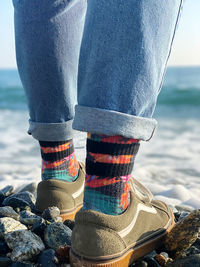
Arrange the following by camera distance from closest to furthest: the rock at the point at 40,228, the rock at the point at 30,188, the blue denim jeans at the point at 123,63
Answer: the blue denim jeans at the point at 123,63
the rock at the point at 40,228
the rock at the point at 30,188

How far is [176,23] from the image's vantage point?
951 mm

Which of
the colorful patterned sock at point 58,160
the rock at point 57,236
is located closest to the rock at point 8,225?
the rock at point 57,236

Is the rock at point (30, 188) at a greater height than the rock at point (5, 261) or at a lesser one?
lesser

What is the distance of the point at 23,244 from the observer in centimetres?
111

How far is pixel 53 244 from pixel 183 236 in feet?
1.40

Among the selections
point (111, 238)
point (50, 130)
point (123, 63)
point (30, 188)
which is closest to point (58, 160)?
point (50, 130)

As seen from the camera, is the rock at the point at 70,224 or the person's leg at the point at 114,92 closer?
the person's leg at the point at 114,92

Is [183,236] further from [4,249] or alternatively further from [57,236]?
[4,249]

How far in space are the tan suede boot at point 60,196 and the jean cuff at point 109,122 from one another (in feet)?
1.67

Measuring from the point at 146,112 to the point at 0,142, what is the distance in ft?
16.2

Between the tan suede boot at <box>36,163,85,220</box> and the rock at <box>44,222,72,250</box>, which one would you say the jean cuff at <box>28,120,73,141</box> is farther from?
the rock at <box>44,222,72,250</box>

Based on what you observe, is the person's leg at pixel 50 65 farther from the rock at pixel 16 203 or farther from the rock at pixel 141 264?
the rock at pixel 141 264

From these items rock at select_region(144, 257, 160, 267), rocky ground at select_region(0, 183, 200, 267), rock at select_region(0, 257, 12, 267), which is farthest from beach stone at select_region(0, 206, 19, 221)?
rock at select_region(144, 257, 160, 267)

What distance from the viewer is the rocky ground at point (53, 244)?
1063 mm
